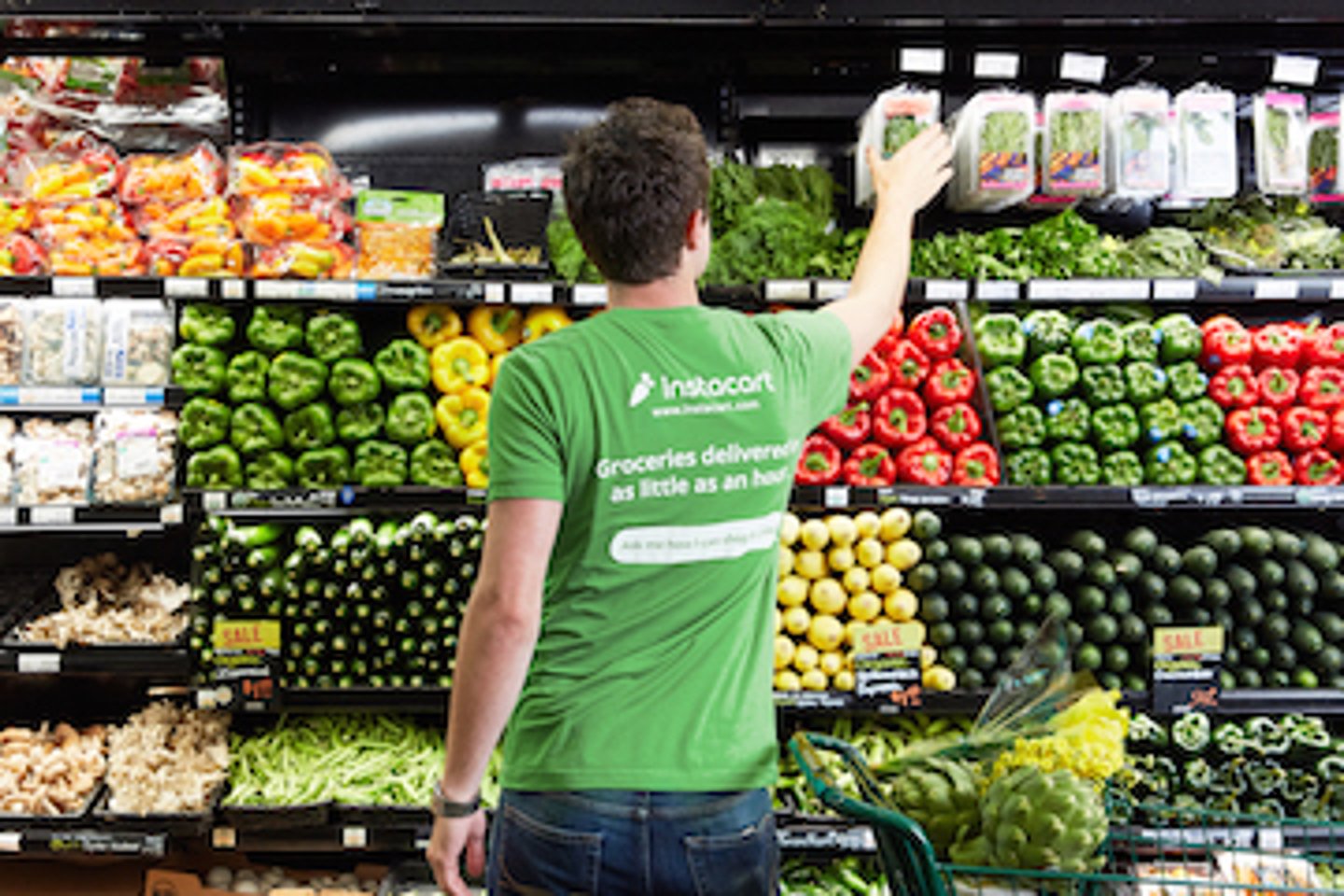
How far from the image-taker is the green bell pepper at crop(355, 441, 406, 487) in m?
2.94

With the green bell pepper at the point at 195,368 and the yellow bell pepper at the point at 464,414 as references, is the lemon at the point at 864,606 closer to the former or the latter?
the yellow bell pepper at the point at 464,414

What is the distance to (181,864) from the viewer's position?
331cm

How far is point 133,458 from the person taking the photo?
2.95 metres

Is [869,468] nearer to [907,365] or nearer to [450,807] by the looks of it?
[907,365]

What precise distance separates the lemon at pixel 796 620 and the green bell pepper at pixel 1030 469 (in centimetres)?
72

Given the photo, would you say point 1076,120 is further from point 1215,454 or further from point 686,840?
point 686,840

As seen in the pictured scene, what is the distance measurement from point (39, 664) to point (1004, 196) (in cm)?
313

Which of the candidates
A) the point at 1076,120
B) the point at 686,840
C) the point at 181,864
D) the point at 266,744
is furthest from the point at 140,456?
the point at 1076,120

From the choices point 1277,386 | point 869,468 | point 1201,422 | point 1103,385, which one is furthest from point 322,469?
point 1277,386

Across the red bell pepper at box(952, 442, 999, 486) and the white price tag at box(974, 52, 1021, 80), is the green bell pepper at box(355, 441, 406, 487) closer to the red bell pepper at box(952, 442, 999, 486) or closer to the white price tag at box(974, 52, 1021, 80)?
the red bell pepper at box(952, 442, 999, 486)

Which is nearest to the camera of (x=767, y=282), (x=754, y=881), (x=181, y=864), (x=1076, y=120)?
(x=754, y=881)

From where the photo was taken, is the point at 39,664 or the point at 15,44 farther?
the point at 15,44

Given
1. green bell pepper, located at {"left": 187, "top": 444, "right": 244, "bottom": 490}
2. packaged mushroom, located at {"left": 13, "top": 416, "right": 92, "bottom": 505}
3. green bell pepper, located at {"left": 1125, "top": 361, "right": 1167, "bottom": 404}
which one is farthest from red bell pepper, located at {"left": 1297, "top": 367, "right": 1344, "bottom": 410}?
Answer: packaged mushroom, located at {"left": 13, "top": 416, "right": 92, "bottom": 505}

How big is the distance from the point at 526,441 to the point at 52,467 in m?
2.24
